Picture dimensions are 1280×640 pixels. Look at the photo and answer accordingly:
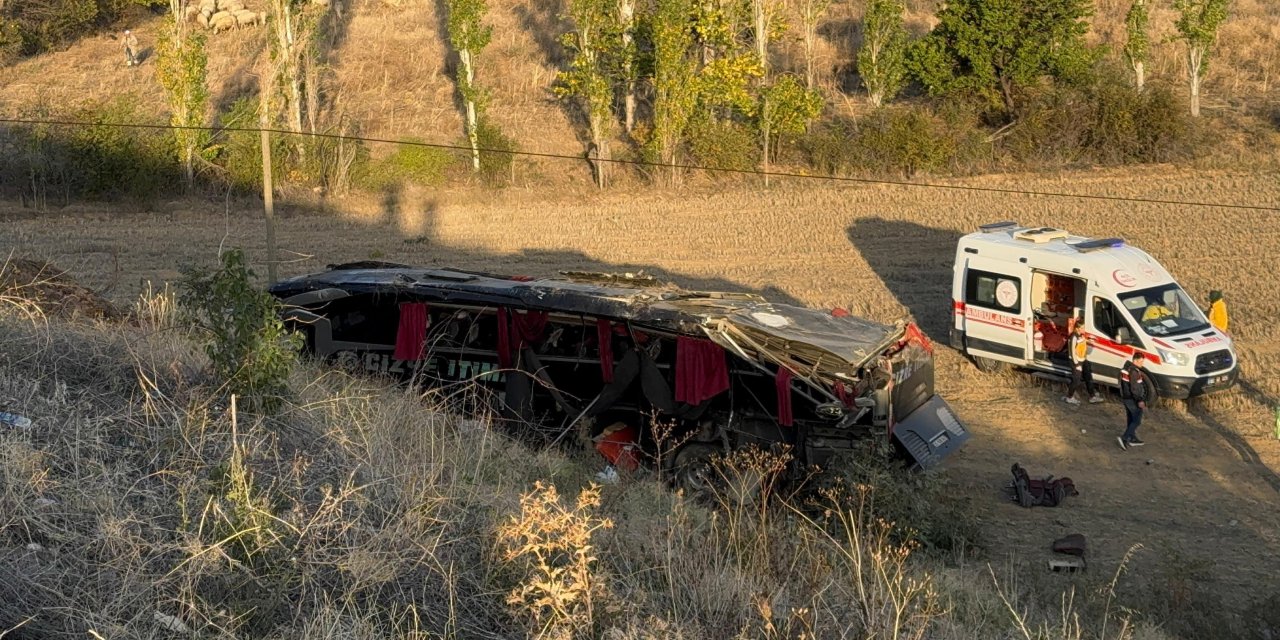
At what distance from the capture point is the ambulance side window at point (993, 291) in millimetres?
18312

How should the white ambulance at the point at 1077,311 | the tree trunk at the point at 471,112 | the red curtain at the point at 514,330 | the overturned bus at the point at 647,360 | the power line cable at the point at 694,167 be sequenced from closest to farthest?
the overturned bus at the point at 647,360, the red curtain at the point at 514,330, the white ambulance at the point at 1077,311, the power line cable at the point at 694,167, the tree trunk at the point at 471,112

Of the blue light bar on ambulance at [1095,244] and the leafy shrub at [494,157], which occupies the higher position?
the leafy shrub at [494,157]

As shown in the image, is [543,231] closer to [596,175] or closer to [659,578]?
[596,175]

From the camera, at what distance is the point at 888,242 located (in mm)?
27938

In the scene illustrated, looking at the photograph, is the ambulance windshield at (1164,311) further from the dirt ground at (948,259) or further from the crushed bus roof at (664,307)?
the crushed bus roof at (664,307)

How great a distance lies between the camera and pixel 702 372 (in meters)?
12.8

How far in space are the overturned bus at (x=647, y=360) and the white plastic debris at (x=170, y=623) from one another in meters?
6.10

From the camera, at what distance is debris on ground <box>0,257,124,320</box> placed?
13504mm

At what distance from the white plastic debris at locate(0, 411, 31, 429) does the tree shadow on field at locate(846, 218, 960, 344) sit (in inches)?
606

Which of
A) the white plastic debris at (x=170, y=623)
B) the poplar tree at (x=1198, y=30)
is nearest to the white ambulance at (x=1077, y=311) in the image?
the white plastic debris at (x=170, y=623)

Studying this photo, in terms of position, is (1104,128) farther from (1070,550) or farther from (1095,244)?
(1070,550)

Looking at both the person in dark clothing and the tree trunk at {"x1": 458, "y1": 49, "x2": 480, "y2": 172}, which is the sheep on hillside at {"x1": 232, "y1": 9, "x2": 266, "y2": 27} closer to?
the tree trunk at {"x1": 458, "y1": 49, "x2": 480, "y2": 172}

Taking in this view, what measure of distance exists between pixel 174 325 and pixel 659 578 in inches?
262

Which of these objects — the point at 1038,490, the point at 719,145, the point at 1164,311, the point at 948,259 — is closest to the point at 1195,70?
the point at 719,145
